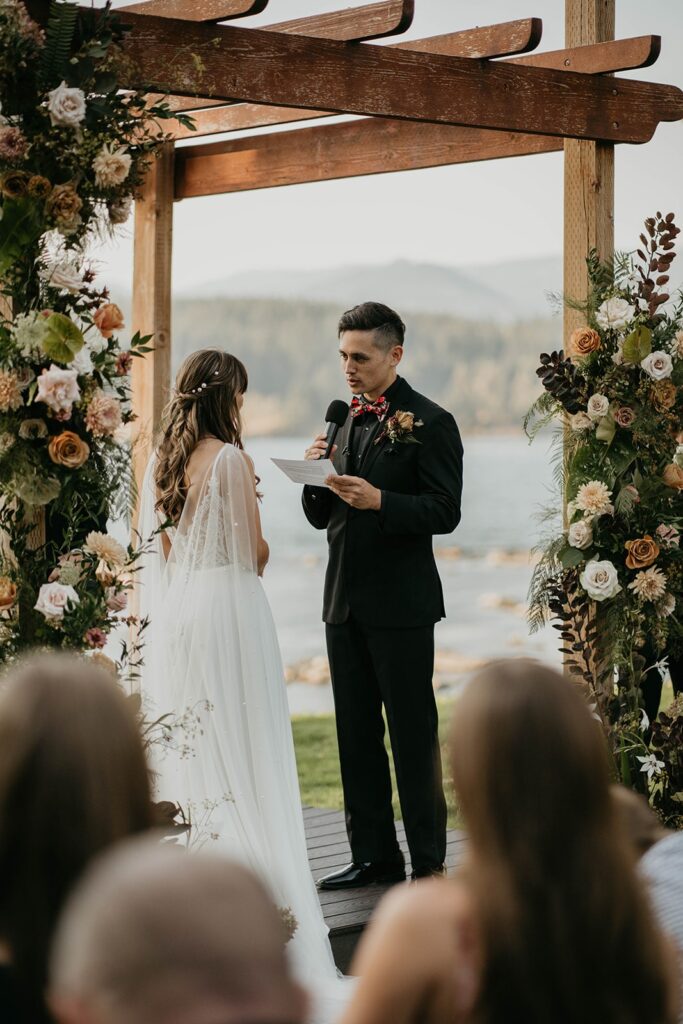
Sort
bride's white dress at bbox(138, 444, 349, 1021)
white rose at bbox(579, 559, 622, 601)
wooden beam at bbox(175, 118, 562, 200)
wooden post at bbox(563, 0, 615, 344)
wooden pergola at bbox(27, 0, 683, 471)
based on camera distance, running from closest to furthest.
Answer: wooden pergola at bbox(27, 0, 683, 471)
bride's white dress at bbox(138, 444, 349, 1021)
white rose at bbox(579, 559, 622, 601)
wooden post at bbox(563, 0, 615, 344)
wooden beam at bbox(175, 118, 562, 200)

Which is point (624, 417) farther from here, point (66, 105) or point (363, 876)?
point (66, 105)

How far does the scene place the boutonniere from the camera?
14.9 ft

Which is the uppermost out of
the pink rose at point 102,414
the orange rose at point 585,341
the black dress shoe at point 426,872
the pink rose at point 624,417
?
the orange rose at point 585,341

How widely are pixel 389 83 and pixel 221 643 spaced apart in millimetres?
1864

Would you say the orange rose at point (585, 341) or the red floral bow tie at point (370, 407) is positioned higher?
the orange rose at point (585, 341)

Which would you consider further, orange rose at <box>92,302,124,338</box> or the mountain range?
the mountain range

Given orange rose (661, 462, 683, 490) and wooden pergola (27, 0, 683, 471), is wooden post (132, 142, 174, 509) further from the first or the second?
orange rose (661, 462, 683, 490)

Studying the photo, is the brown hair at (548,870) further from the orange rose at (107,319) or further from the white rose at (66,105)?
the white rose at (66,105)

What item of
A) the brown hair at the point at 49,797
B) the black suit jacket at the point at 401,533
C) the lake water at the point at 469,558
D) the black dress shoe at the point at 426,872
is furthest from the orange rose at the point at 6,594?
the lake water at the point at 469,558

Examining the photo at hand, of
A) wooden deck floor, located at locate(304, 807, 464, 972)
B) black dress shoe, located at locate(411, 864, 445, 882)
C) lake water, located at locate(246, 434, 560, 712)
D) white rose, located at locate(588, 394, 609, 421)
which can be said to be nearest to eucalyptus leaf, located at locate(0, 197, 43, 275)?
white rose, located at locate(588, 394, 609, 421)

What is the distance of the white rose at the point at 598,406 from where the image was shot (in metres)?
4.75

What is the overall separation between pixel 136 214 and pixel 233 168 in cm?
50

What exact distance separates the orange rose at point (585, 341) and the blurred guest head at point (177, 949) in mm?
3916

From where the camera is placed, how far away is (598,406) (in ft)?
15.6
